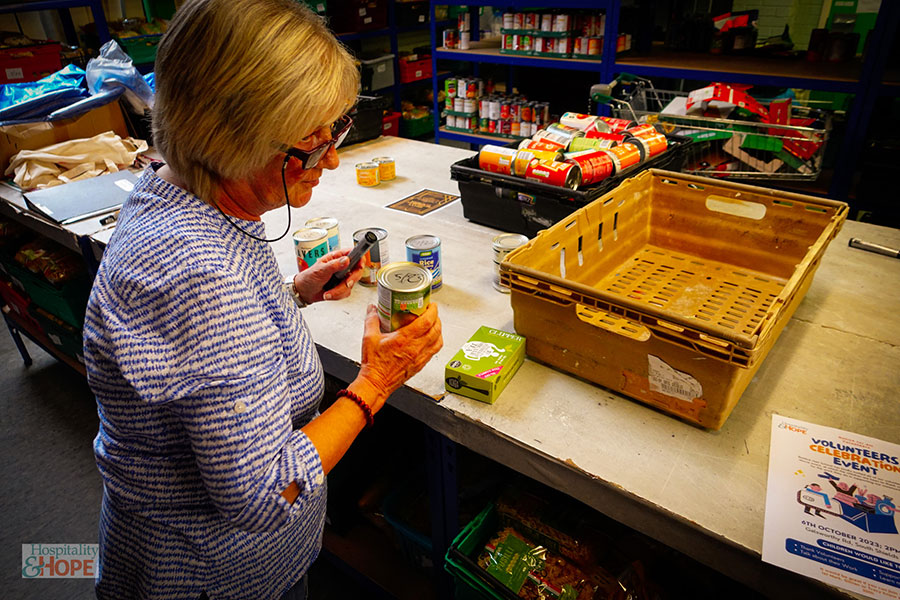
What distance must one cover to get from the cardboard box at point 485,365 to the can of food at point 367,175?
1.31m

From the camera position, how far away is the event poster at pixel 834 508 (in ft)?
2.66

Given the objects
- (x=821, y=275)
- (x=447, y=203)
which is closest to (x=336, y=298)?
(x=447, y=203)

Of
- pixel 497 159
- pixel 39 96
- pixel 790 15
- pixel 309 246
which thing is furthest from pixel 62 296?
pixel 790 15

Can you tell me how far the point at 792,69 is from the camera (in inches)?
116

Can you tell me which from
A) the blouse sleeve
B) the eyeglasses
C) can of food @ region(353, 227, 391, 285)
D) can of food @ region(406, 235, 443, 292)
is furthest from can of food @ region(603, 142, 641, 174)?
the blouse sleeve

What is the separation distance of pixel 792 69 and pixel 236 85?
10.4 feet

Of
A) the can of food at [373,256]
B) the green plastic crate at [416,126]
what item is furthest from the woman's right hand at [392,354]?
the green plastic crate at [416,126]

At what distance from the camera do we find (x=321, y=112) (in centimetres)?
89

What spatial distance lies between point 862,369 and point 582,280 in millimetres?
642

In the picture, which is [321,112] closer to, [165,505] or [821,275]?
[165,505]

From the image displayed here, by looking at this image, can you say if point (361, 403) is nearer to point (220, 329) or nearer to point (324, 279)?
Result: point (220, 329)

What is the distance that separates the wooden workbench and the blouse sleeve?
0.44 metres

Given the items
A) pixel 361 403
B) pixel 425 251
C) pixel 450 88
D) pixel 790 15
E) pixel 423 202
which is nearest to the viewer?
pixel 361 403

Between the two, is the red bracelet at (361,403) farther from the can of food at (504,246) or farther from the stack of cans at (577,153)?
the stack of cans at (577,153)
